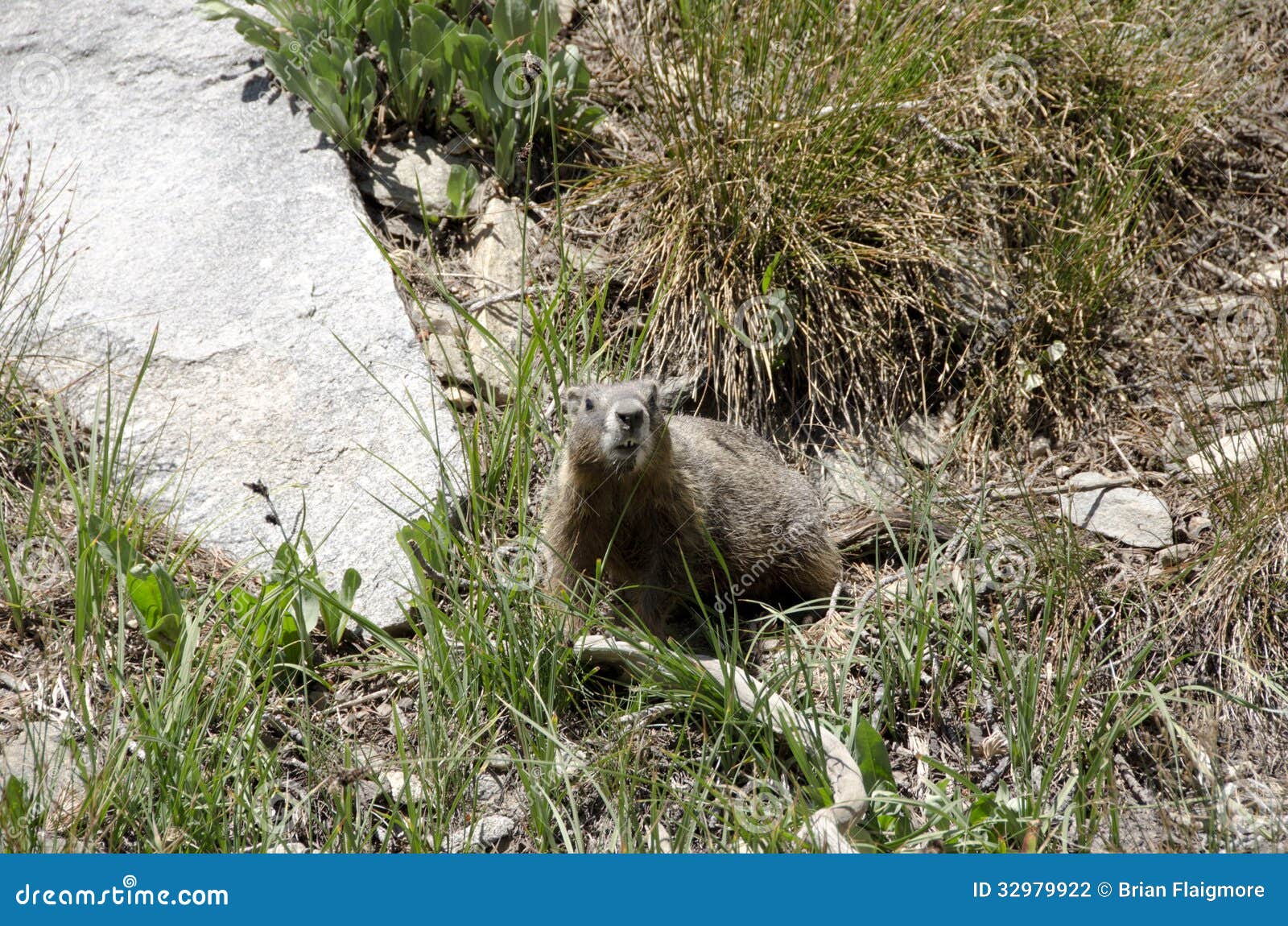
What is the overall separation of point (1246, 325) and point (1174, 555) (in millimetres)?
1691

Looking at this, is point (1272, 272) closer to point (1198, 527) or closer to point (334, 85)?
point (1198, 527)

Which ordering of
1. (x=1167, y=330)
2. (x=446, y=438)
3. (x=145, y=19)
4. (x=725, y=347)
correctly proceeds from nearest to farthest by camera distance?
(x=446, y=438), (x=725, y=347), (x=1167, y=330), (x=145, y=19)

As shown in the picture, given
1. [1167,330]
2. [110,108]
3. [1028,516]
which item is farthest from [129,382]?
[1167,330]

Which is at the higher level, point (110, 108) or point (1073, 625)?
point (110, 108)

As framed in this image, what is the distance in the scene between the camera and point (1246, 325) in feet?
19.1

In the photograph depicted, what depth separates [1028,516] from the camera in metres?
4.83

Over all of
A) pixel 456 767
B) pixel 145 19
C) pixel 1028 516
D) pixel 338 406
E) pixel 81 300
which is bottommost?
pixel 456 767

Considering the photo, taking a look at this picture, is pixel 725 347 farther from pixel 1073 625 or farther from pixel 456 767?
pixel 456 767

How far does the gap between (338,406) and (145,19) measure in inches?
119

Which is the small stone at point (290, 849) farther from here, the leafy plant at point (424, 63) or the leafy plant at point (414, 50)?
the leafy plant at point (414, 50)

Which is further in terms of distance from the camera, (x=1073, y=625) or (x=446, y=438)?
(x=446, y=438)

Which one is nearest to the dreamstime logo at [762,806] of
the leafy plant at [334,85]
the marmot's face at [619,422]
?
the marmot's face at [619,422]

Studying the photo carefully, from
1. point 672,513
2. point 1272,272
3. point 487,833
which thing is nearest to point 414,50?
point 672,513

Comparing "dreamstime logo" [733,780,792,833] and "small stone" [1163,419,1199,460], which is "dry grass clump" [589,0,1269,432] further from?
"dreamstime logo" [733,780,792,833]
